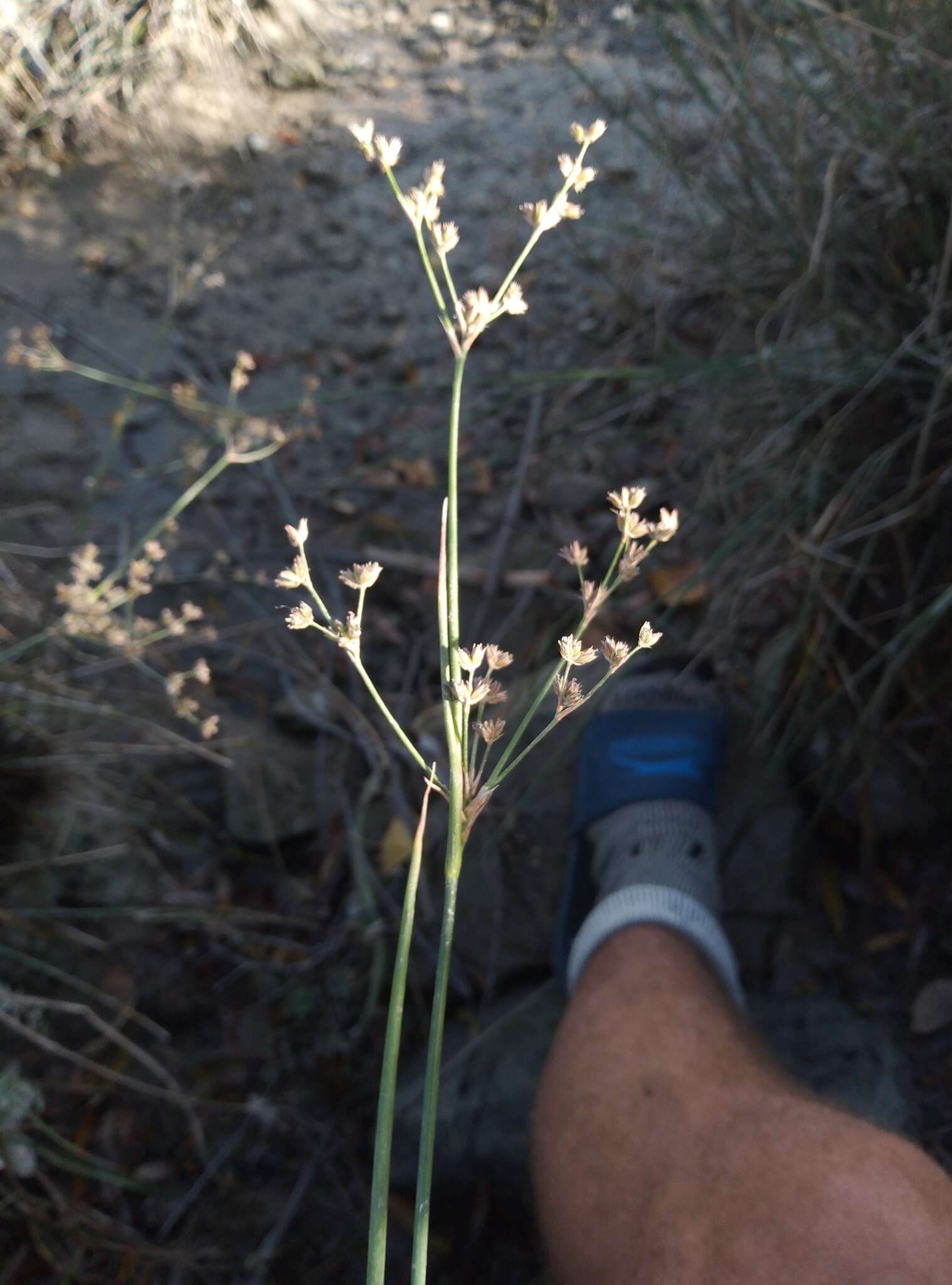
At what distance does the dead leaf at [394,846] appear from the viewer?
1597mm

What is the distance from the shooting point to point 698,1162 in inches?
40.5

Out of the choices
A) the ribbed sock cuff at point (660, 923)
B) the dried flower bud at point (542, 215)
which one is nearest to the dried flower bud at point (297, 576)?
the dried flower bud at point (542, 215)

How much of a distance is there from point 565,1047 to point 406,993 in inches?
12.2

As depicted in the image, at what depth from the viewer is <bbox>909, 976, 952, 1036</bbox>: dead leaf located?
136 centimetres

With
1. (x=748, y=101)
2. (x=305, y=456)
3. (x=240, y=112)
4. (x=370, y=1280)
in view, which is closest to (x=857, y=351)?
(x=748, y=101)

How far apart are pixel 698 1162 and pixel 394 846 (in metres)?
0.72

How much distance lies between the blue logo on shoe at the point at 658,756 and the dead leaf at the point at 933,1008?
1.55 feet

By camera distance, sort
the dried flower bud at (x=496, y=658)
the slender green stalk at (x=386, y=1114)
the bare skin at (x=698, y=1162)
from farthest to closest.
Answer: the bare skin at (x=698, y=1162) < the dried flower bud at (x=496, y=658) < the slender green stalk at (x=386, y=1114)

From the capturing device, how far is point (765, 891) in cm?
156

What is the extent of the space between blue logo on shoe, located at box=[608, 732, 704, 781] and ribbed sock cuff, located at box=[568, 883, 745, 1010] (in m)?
0.25

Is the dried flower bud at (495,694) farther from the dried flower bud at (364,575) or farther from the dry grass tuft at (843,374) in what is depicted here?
the dry grass tuft at (843,374)

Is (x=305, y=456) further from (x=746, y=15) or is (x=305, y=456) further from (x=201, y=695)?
(x=746, y=15)

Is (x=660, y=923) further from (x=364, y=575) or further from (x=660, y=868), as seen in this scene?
(x=364, y=575)

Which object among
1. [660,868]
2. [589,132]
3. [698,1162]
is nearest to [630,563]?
[589,132]
